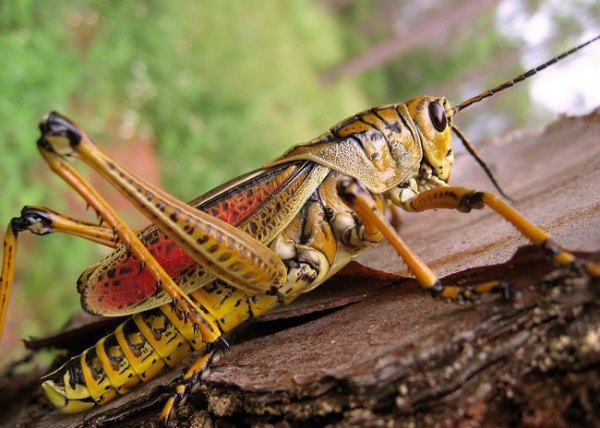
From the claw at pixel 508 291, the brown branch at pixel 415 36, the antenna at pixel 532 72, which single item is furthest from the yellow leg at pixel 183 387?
the brown branch at pixel 415 36

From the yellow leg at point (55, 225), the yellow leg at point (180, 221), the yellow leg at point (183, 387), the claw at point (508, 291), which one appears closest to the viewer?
the claw at point (508, 291)

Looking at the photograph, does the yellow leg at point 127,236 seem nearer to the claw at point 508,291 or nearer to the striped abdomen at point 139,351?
the striped abdomen at point 139,351

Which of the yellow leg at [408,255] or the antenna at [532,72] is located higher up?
the antenna at [532,72]

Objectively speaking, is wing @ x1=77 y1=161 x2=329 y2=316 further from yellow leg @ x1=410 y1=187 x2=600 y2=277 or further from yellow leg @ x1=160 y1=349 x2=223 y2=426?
yellow leg @ x1=410 y1=187 x2=600 y2=277

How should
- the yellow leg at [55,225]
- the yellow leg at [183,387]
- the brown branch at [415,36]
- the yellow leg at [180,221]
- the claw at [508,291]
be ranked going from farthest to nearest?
the brown branch at [415,36] → the yellow leg at [55,225] → the yellow leg at [180,221] → the yellow leg at [183,387] → the claw at [508,291]

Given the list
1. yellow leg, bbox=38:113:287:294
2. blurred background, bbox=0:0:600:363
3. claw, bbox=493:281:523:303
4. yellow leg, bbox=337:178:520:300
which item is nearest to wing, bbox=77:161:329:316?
yellow leg, bbox=38:113:287:294

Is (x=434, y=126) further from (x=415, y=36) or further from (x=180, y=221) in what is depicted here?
(x=415, y=36)

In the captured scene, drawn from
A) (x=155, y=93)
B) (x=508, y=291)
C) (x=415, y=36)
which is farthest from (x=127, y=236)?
(x=415, y=36)
